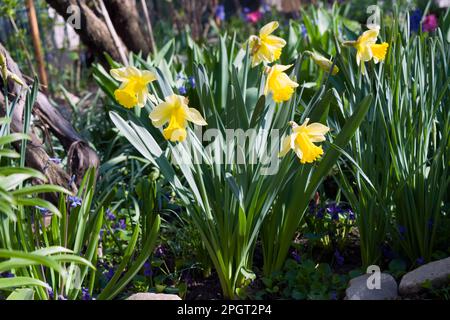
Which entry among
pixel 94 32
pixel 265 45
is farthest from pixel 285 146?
pixel 94 32

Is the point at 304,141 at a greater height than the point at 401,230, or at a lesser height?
greater

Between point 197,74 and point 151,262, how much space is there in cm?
71

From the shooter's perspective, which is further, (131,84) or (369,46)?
(369,46)

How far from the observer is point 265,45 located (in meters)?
2.32

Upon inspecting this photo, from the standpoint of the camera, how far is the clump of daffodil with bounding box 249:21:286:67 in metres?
2.30

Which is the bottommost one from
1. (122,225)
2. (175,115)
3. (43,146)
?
(122,225)

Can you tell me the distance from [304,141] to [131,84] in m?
0.56

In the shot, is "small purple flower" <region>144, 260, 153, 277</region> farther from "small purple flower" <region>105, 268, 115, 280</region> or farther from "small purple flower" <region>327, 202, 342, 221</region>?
"small purple flower" <region>327, 202, 342, 221</region>

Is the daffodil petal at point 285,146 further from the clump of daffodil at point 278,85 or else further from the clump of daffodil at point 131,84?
the clump of daffodil at point 131,84

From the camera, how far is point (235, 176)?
7.57 ft

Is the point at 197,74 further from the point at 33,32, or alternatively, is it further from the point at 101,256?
the point at 33,32

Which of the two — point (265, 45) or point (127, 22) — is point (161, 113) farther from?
point (127, 22)

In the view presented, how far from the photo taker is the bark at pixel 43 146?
2.73 metres
